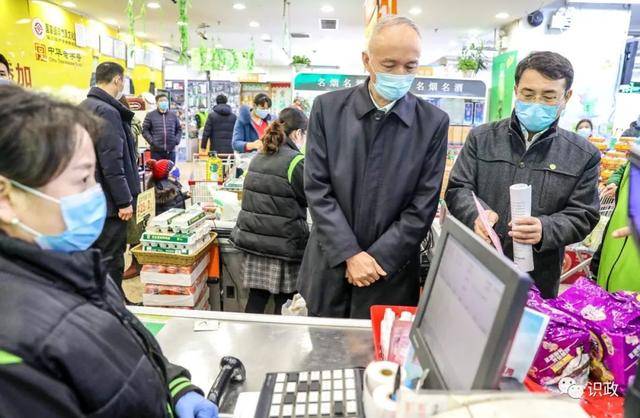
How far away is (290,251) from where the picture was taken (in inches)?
111

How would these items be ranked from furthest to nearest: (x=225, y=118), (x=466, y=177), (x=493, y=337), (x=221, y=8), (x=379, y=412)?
(x=221, y=8)
(x=225, y=118)
(x=466, y=177)
(x=379, y=412)
(x=493, y=337)

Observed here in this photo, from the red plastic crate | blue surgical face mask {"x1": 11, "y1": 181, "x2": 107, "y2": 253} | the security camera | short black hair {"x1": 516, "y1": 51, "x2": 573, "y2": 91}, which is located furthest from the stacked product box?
the security camera

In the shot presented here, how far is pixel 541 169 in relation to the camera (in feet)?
5.64

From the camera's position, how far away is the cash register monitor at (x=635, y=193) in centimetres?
71

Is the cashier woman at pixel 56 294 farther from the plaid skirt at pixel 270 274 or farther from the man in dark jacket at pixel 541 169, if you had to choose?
the plaid skirt at pixel 270 274

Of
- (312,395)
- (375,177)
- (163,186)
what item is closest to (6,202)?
(312,395)

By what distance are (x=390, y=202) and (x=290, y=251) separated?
47.4 inches

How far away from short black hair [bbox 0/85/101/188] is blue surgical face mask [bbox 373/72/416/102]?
1.15 metres

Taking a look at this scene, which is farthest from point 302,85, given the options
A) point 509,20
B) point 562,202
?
point 509,20

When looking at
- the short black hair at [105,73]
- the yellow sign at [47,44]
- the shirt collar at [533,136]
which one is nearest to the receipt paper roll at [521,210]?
the shirt collar at [533,136]

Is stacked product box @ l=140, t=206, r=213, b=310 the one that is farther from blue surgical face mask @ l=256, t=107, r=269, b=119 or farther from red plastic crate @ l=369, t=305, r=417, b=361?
blue surgical face mask @ l=256, t=107, r=269, b=119

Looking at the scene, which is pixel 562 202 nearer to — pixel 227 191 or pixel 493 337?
pixel 493 337

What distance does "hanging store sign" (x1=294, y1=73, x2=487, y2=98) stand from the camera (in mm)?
3998

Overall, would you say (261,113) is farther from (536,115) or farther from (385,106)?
(536,115)
